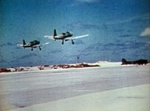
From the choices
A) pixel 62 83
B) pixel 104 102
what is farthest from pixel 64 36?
pixel 104 102

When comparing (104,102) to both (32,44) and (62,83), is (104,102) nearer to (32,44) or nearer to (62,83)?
(62,83)

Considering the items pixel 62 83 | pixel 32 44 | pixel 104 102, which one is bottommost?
pixel 104 102

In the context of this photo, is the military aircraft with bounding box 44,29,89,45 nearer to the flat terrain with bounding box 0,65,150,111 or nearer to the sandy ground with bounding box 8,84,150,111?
the flat terrain with bounding box 0,65,150,111

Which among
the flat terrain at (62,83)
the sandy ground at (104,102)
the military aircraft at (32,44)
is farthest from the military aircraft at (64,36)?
the sandy ground at (104,102)

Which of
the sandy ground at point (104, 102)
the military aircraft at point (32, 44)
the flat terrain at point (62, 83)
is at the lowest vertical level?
the sandy ground at point (104, 102)

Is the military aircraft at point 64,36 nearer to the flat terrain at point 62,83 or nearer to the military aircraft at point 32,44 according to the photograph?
the military aircraft at point 32,44

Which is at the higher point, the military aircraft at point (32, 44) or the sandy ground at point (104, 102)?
the military aircraft at point (32, 44)

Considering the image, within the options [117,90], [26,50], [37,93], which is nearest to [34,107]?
[37,93]

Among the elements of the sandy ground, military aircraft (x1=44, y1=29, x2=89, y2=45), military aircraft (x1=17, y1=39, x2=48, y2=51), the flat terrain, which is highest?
military aircraft (x1=44, y1=29, x2=89, y2=45)

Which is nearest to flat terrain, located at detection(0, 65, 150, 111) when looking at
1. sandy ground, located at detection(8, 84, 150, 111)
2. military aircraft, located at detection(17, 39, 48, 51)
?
sandy ground, located at detection(8, 84, 150, 111)

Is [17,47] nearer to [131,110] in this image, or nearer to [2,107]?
[2,107]

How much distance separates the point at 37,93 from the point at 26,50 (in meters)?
0.33

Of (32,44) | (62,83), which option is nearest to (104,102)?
(62,83)

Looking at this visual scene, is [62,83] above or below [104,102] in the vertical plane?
above
